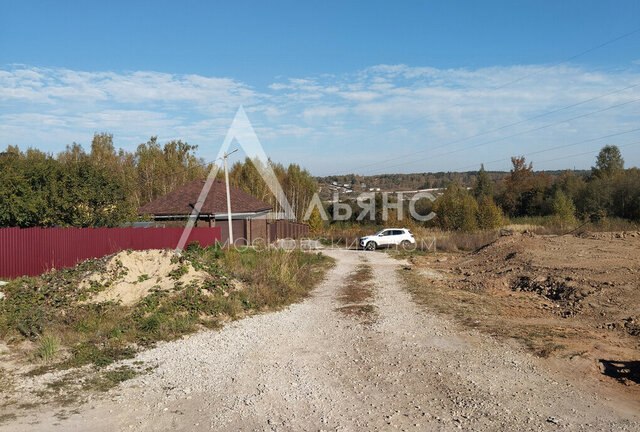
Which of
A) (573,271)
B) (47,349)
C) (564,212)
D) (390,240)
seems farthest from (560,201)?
(47,349)

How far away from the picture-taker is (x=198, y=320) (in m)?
10.6

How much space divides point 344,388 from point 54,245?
14265mm

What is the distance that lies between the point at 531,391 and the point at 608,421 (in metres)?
1.10

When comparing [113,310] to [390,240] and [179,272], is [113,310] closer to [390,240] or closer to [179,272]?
[179,272]

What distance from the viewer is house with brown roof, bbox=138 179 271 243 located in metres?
27.0

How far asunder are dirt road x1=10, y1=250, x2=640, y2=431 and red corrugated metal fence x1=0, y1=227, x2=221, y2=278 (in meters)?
9.82

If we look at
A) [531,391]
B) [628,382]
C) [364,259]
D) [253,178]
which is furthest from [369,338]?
[253,178]

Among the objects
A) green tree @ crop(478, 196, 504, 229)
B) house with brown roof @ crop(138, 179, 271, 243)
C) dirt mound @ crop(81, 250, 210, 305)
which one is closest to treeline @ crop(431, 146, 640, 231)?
green tree @ crop(478, 196, 504, 229)

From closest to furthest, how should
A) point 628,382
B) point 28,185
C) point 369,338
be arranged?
1. point 628,382
2. point 369,338
3. point 28,185

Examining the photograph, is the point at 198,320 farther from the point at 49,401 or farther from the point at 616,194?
the point at 616,194

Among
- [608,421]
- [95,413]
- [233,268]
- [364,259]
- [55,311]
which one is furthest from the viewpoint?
[364,259]

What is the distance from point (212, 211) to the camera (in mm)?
26438

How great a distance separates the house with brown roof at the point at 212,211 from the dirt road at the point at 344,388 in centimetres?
1745

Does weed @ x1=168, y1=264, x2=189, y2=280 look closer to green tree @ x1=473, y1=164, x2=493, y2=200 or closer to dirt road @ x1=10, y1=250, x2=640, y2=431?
dirt road @ x1=10, y1=250, x2=640, y2=431
